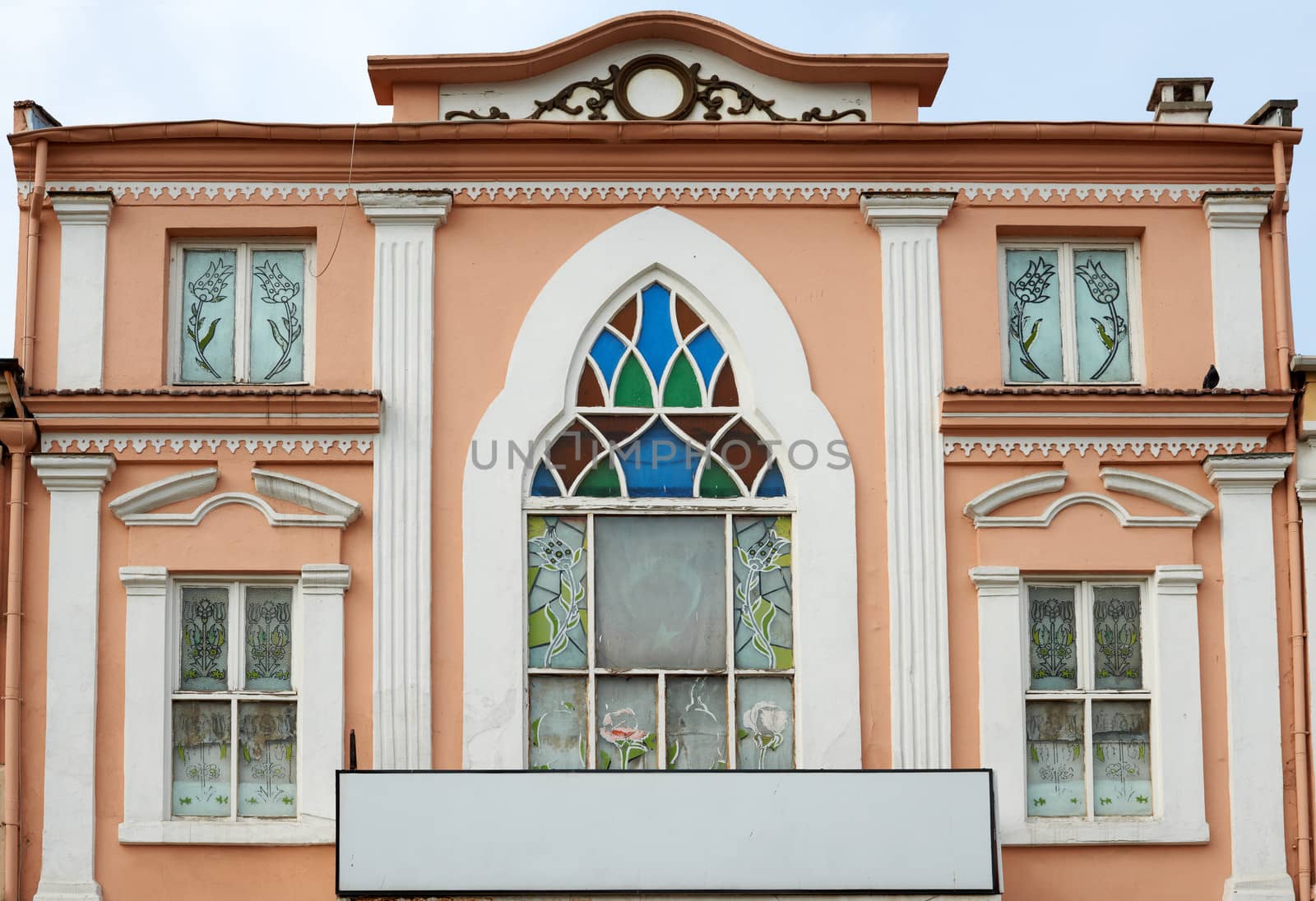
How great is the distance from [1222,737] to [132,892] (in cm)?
812

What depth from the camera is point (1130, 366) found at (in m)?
15.6

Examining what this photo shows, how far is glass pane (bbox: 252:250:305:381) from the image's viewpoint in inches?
610

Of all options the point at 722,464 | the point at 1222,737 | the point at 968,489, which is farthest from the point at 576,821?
the point at 1222,737

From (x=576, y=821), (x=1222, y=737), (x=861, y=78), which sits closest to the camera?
(x=576, y=821)

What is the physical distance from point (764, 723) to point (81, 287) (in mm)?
6253

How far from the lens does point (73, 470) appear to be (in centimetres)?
1499

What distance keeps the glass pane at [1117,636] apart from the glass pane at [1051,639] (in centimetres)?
18

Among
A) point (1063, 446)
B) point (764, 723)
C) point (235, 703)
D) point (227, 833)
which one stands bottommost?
point (227, 833)

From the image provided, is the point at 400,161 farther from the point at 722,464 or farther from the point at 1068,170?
the point at 1068,170


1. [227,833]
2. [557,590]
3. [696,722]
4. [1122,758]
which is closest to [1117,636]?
[1122,758]

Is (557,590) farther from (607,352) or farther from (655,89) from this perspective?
(655,89)

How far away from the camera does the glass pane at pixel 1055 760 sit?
48.6 feet

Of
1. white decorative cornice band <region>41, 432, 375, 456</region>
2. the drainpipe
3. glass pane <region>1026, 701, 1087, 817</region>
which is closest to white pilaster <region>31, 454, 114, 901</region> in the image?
white decorative cornice band <region>41, 432, 375, 456</region>

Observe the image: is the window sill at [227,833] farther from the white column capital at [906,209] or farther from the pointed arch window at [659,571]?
the white column capital at [906,209]
